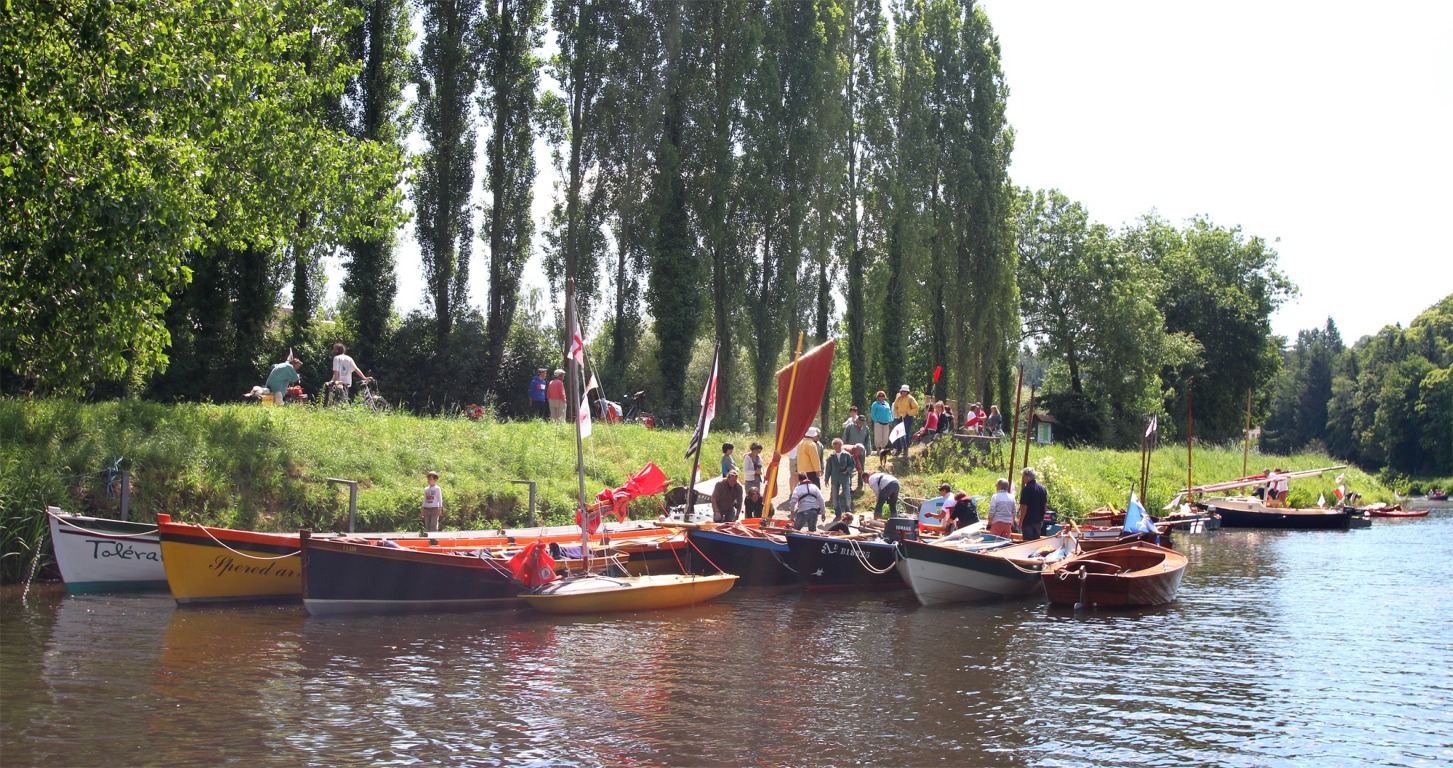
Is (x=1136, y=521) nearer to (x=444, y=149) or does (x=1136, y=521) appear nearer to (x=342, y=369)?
(x=342, y=369)

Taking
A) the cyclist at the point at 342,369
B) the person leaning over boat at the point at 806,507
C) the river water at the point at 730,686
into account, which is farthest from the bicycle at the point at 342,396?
the person leaning over boat at the point at 806,507

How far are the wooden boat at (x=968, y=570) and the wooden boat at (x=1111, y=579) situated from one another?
1.70 feet

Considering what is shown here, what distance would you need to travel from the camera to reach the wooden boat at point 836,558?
19.6 meters

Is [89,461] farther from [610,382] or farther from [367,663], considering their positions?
[610,382]

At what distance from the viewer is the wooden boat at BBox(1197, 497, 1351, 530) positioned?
40656 mm

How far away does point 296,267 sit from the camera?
3241 cm

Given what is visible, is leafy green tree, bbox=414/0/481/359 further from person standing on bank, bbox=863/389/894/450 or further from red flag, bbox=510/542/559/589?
red flag, bbox=510/542/559/589

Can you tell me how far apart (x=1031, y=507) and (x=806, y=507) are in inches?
160

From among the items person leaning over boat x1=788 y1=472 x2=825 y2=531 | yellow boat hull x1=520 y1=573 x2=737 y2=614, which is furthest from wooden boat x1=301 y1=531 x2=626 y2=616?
person leaning over boat x1=788 y1=472 x2=825 y2=531

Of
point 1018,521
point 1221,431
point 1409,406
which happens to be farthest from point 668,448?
point 1409,406

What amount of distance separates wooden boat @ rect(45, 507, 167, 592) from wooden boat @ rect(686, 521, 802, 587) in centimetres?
850

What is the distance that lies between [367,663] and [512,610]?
4357 mm

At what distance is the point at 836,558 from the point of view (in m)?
19.7

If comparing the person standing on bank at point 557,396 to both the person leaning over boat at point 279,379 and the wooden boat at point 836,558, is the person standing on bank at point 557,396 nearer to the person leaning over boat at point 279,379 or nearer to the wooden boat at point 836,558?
the person leaning over boat at point 279,379
